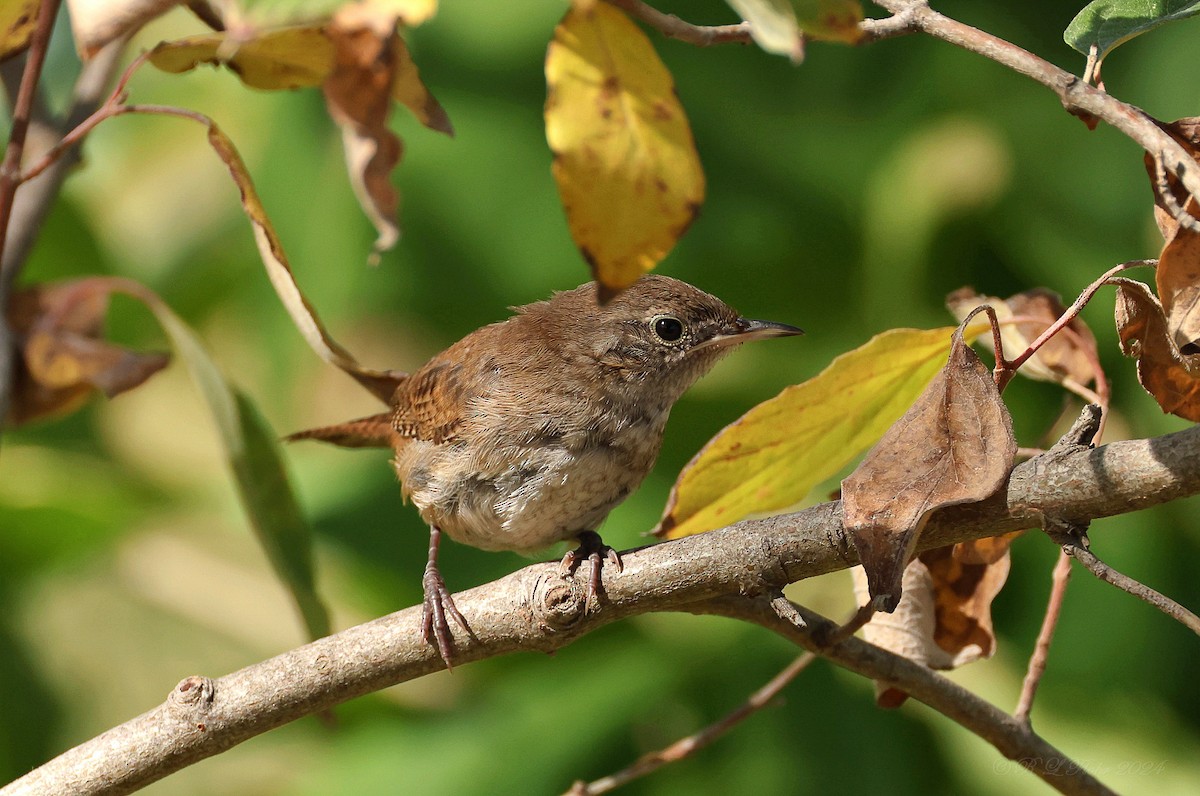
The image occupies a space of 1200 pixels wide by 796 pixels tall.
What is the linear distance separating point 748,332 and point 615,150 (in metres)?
1.41

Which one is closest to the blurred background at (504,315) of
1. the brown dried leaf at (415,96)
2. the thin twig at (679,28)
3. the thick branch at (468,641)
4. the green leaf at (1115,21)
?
the thick branch at (468,641)

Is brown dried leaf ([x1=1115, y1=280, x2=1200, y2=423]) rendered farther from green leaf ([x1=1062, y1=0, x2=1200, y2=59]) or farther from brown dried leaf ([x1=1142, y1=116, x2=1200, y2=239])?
green leaf ([x1=1062, y1=0, x2=1200, y2=59])

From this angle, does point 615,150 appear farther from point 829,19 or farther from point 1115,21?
point 1115,21

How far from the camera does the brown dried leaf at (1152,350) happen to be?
124cm

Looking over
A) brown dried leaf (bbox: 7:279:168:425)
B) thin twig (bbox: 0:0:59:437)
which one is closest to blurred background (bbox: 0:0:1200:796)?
brown dried leaf (bbox: 7:279:168:425)

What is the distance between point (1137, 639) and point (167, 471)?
9.71ft

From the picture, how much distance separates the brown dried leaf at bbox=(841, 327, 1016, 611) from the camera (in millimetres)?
1091

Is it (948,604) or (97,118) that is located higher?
(97,118)

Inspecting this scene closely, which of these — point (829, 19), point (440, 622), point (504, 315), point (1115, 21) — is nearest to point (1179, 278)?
point (1115, 21)

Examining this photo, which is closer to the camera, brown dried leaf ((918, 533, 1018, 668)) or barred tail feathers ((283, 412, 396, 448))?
brown dried leaf ((918, 533, 1018, 668))

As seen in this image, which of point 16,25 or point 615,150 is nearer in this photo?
point 615,150

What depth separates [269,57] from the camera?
1179 mm

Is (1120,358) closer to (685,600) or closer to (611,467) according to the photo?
(611,467)

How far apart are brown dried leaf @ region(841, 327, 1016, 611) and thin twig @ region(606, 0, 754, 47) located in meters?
0.43
